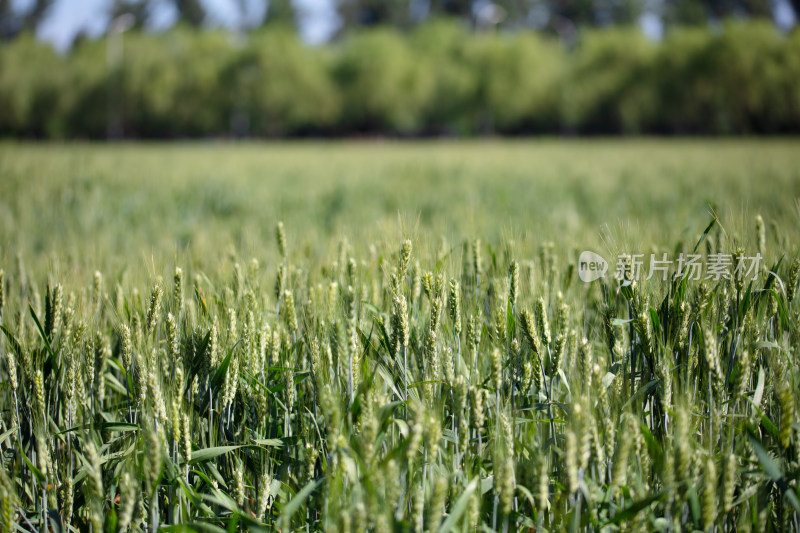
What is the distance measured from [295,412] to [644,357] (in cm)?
98

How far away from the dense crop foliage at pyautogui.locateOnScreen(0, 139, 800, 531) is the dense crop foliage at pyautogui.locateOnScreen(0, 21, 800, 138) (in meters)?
31.6

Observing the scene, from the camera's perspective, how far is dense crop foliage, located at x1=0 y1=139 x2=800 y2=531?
1.16 m

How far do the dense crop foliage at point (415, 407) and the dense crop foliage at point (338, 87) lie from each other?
31551mm

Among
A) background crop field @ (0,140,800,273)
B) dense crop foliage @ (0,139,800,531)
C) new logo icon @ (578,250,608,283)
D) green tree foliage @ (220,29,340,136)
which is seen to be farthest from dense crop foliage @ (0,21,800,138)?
dense crop foliage @ (0,139,800,531)

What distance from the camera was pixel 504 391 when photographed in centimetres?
151

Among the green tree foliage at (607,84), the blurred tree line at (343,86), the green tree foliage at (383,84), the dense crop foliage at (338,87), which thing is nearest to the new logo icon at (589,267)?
the blurred tree line at (343,86)

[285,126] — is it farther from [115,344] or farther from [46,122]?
[115,344]

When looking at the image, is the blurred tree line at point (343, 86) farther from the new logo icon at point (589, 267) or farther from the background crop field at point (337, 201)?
the new logo icon at point (589, 267)

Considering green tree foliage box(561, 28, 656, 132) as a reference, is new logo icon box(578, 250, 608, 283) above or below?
below

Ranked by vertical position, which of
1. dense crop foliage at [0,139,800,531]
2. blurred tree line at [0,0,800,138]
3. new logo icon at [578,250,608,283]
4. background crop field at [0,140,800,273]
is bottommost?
dense crop foliage at [0,139,800,531]

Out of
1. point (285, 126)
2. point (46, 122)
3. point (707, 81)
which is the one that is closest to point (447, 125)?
point (285, 126)

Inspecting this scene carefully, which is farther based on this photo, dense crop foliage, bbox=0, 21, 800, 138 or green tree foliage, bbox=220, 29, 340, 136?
green tree foliage, bbox=220, 29, 340, 136

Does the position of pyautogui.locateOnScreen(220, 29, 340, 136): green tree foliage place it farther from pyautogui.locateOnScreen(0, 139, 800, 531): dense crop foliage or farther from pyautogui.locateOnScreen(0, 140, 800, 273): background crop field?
pyautogui.locateOnScreen(0, 139, 800, 531): dense crop foliage

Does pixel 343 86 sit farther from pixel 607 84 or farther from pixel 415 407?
pixel 415 407
